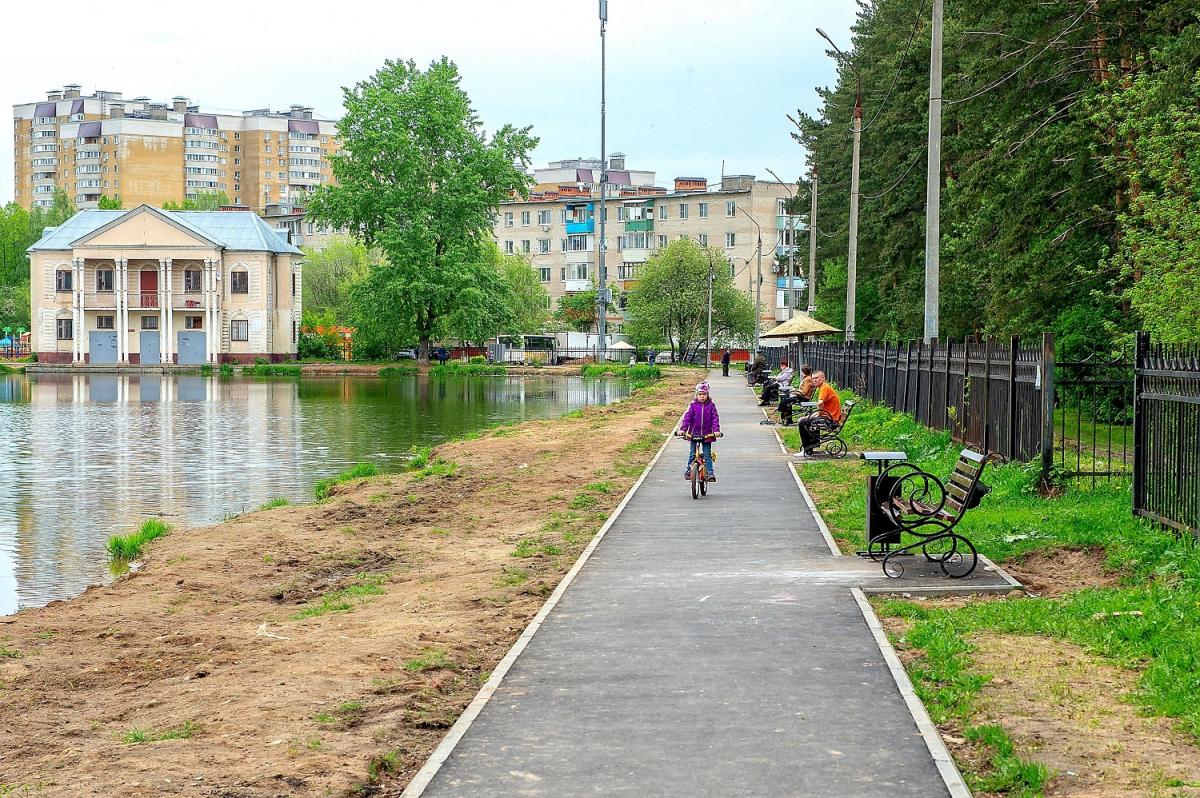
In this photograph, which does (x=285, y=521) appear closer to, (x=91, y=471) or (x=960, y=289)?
(x=91, y=471)

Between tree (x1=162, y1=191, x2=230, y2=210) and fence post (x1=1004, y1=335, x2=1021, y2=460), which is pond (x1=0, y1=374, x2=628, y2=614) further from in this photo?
tree (x1=162, y1=191, x2=230, y2=210)

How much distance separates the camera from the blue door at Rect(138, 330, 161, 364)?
93.6 m

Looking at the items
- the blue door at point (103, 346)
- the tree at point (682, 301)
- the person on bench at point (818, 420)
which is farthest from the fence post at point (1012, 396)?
the blue door at point (103, 346)

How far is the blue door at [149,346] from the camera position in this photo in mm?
93625

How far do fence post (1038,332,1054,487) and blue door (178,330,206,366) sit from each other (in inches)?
3319

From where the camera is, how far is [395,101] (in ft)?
281

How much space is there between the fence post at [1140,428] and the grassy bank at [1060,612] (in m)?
0.27

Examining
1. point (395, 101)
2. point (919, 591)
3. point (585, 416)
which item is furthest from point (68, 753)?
point (395, 101)

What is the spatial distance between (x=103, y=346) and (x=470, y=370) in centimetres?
2816

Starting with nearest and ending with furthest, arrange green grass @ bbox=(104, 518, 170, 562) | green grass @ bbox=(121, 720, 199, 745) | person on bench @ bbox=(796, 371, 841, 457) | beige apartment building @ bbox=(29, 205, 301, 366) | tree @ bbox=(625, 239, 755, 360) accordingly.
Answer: green grass @ bbox=(121, 720, 199, 745), green grass @ bbox=(104, 518, 170, 562), person on bench @ bbox=(796, 371, 841, 457), beige apartment building @ bbox=(29, 205, 301, 366), tree @ bbox=(625, 239, 755, 360)

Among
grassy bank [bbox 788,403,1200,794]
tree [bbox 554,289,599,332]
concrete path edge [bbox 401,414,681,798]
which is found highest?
tree [bbox 554,289,599,332]

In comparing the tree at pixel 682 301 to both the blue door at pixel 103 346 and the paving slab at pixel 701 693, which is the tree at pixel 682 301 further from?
the paving slab at pixel 701 693

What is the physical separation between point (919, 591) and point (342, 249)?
114072mm

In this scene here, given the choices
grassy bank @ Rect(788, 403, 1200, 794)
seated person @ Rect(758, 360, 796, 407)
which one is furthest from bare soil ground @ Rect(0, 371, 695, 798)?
seated person @ Rect(758, 360, 796, 407)
